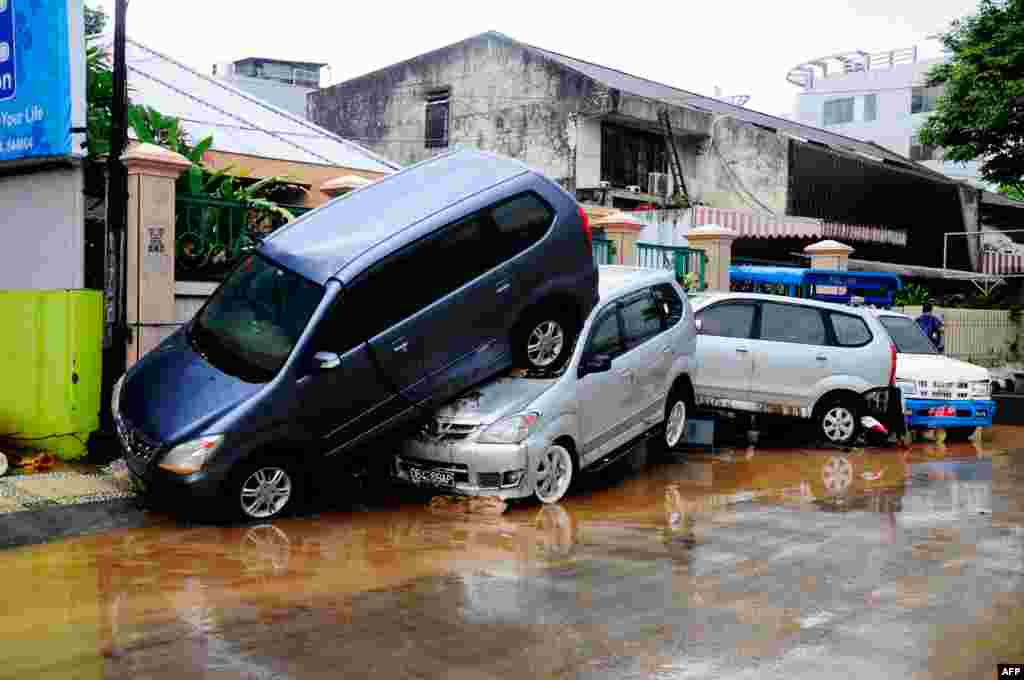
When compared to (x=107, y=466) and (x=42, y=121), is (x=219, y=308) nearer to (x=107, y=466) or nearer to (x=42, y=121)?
(x=107, y=466)

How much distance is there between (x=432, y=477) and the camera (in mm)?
9117

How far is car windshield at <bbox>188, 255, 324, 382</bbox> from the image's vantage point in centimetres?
856

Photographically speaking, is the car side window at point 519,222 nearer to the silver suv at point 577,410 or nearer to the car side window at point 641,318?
the silver suv at point 577,410

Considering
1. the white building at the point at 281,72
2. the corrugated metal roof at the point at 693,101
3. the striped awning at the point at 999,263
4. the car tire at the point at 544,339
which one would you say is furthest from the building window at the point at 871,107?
the car tire at the point at 544,339

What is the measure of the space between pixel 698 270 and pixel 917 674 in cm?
1220

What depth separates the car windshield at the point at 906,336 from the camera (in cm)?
1529

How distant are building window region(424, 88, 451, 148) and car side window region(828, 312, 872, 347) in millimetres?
19302

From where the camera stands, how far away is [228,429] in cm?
802

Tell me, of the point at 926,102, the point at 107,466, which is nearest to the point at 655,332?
the point at 107,466

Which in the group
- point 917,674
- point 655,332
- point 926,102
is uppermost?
point 926,102

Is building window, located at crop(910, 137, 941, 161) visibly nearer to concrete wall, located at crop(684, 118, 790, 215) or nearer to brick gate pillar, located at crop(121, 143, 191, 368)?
concrete wall, located at crop(684, 118, 790, 215)

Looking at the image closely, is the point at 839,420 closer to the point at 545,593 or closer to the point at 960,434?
the point at 960,434

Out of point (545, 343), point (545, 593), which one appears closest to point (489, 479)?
point (545, 343)

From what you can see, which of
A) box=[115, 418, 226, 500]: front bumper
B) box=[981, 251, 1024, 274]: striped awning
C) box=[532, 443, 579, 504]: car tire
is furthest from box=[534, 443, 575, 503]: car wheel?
box=[981, 251, 1024, 274]: striped awning
